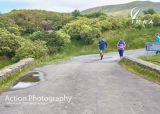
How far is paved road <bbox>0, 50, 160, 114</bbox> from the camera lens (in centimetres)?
1005

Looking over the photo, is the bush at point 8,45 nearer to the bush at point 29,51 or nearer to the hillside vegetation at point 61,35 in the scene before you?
the hillside vegetation at point 61,35

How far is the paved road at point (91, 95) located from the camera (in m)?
10.0

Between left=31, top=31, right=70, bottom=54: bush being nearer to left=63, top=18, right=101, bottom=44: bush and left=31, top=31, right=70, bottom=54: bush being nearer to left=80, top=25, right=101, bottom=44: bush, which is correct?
left=80, top=25, right=101, bottom=44: bush

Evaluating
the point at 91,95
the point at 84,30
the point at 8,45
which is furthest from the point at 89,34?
the point at 91,95

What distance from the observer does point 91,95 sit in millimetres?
11984

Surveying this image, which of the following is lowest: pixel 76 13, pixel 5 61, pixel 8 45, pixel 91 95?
pixel 5 61

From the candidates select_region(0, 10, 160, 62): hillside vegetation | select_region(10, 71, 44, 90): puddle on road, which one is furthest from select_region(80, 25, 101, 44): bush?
select_region(10, 71, 44, 90): puddle on road

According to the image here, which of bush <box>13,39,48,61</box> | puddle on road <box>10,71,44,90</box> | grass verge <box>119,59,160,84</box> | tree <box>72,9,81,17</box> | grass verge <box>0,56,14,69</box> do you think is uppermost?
tree <box>72,9,81,17</box>

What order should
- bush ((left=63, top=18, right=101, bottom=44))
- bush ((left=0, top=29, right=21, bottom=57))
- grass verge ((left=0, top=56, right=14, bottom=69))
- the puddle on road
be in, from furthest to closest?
bush ((left=63, top=18, right=101, bottom=44)) < bush ((left=0, top=29, right=21, bottom=57)) < grass verge ((left=0, top=56, right=14, bottom=69)) < the puddle on road

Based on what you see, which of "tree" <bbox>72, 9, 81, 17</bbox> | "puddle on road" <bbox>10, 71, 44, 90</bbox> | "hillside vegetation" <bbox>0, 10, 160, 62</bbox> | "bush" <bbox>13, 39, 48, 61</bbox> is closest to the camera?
"puddle on road" <bbox>10, 71, 44, 90</bbox>

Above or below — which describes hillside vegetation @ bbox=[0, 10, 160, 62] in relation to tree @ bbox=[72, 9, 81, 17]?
below

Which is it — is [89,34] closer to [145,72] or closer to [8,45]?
[8,45]

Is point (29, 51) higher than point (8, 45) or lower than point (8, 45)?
lower

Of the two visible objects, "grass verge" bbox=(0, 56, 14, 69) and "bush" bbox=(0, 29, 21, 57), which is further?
"bush" bbox=(0, 29, 21, 57)
